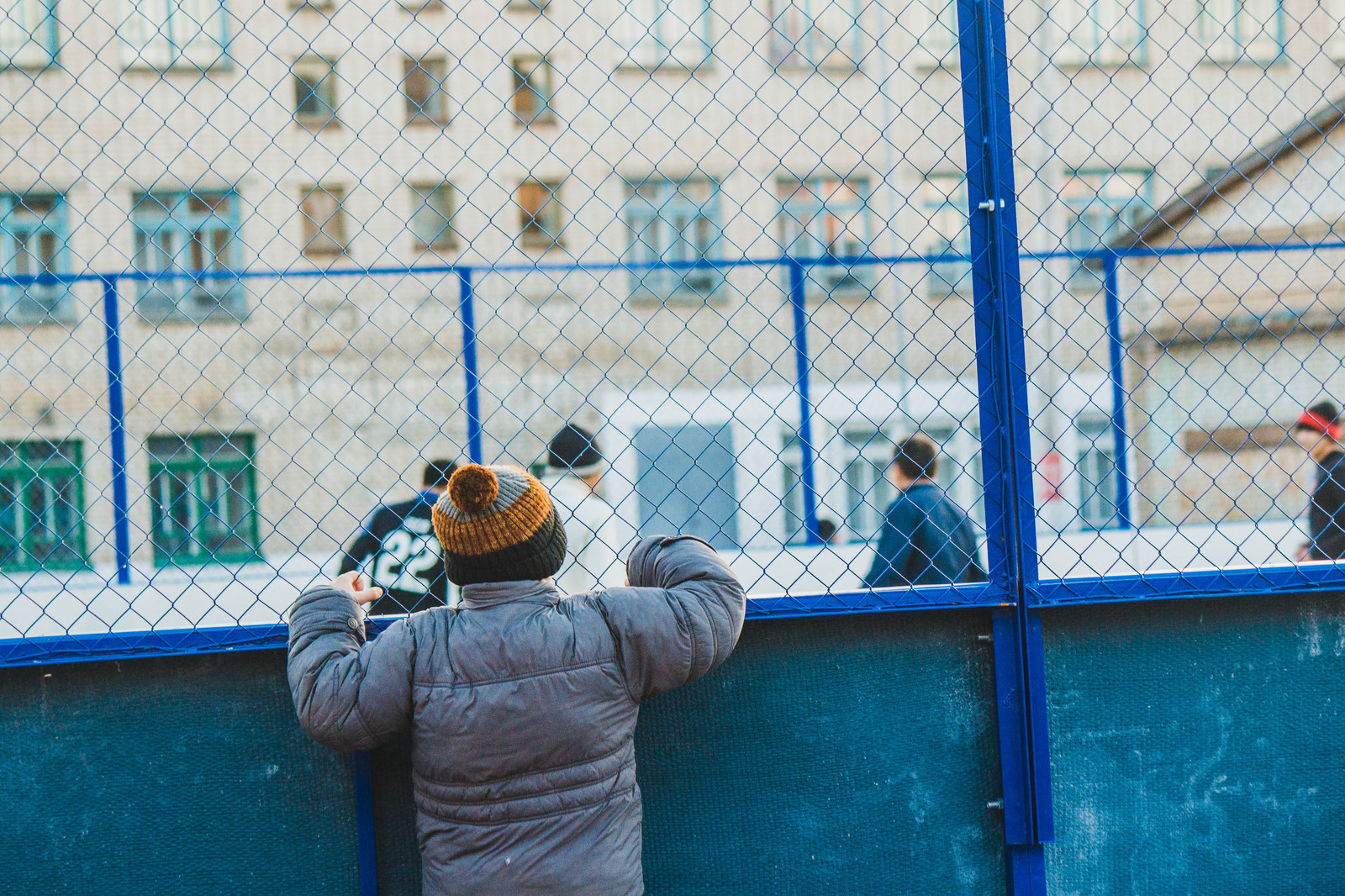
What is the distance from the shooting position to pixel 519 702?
5.09ft

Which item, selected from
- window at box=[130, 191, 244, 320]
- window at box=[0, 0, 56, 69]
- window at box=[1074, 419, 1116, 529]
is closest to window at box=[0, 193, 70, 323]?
window at box=[130, 191, 244, 320]

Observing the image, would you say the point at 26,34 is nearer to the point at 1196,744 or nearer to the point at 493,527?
the point at 493,527

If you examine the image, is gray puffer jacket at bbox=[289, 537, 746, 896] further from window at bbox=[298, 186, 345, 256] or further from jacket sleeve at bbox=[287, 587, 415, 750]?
window at bbox=[298, 186, 345, 256]

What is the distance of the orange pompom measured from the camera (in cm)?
155

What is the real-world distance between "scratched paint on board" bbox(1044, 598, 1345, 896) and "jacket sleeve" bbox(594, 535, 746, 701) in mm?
838

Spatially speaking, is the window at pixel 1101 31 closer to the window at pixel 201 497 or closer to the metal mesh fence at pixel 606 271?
the metal mesh fence at pixel 606 271

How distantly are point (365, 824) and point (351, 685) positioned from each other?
57 centimetres

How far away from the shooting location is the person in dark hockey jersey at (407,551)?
3.32 m

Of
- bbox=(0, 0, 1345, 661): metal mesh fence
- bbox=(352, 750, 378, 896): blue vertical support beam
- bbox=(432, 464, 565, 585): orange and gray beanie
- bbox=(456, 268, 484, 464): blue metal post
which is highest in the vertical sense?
bbox=(0, 0, 1345, 661): metal mesh fence

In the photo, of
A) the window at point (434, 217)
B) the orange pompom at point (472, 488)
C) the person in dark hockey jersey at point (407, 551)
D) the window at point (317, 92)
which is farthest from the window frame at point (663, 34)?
the orange pompom at point (472, 488)

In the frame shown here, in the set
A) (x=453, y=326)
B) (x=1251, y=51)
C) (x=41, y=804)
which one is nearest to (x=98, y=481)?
(x=453, y=326)

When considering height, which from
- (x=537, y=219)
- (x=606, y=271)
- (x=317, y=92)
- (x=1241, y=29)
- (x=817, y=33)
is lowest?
(x=606, y=271)

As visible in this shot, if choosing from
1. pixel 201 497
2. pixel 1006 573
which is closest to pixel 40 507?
pixel 201 497

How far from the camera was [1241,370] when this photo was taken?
10.1 metres
